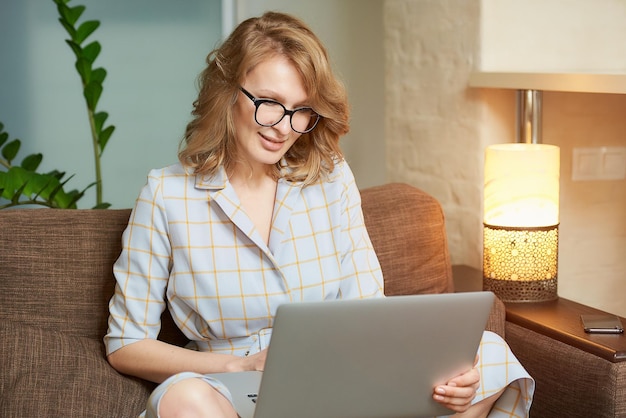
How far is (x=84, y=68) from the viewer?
3168 millimetres

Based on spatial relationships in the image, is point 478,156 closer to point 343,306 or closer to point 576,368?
point 576,368

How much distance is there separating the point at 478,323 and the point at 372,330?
0.22 meters

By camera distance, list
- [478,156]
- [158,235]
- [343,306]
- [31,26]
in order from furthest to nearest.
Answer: [31,26]
[478,156]
[158,235]
[343,306]

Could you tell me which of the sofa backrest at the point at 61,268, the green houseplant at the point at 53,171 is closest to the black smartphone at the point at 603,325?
the sofa backrest at the point at 61,268

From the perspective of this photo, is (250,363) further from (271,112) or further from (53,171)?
(53,171)

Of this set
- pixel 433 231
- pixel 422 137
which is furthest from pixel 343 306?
pixel 422 137

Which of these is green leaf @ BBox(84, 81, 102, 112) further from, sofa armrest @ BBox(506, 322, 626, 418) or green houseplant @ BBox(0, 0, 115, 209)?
sofa armrest @ BBox(506, 322, 626, 418)

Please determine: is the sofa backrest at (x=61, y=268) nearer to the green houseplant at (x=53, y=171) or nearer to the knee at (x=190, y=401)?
the green houseplant at (x=53, y=171)

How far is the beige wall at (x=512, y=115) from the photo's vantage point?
10.1 ft

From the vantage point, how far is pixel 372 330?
5.44ft

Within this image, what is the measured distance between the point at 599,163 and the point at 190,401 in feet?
6.32

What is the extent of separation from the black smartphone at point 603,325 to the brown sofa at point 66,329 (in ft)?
0.26

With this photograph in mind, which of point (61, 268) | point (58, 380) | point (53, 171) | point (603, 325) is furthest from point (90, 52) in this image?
point (603, 325)

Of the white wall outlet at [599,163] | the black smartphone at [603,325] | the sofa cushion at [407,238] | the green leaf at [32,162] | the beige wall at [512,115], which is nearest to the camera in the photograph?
the black smartphone at [603,325]
